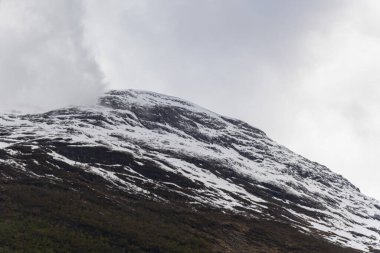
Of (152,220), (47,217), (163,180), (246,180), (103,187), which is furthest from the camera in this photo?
(246,180)

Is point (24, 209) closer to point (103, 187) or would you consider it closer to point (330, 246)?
point (103, 187)

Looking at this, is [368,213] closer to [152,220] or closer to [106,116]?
[106,116]

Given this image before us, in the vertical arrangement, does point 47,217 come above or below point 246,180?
below

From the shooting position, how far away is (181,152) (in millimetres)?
161250

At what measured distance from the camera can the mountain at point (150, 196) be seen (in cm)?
6862

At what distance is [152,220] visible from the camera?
80.5 metres

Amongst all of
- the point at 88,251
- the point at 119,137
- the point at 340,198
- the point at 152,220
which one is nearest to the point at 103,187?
the point at 152,220

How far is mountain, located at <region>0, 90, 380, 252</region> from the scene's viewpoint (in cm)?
6862

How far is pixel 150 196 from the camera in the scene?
10012 cm

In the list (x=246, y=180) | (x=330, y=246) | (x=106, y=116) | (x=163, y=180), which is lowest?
(x=330, y=246)

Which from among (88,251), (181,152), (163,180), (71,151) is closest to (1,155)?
(71,151)

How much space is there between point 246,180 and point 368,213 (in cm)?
4697

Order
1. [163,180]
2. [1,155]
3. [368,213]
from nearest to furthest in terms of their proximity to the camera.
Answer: [1,155] < [163,180] < [368,213]

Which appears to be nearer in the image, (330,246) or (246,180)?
→ (330,246)
